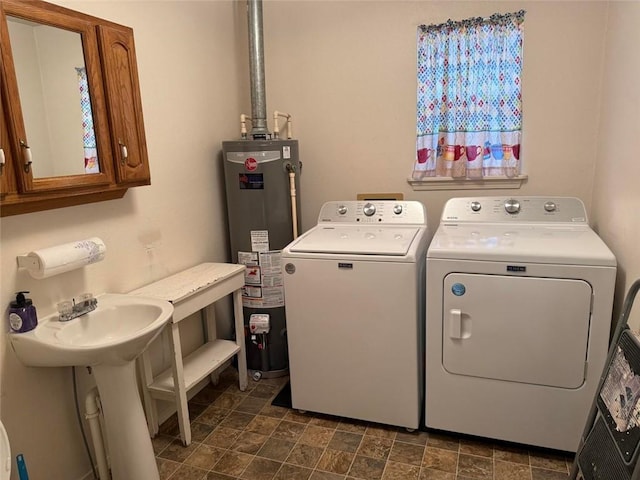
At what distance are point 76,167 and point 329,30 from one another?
1.81 meters

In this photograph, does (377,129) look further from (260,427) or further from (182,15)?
(260,427)

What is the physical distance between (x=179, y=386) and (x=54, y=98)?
136 centimetres

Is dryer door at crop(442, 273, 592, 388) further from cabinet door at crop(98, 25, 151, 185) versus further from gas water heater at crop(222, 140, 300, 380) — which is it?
cabinet door at crop(98, 25, 151, 185)

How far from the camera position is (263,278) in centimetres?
280

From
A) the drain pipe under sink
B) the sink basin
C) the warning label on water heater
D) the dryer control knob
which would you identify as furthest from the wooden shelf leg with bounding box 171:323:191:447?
the dryer control knob

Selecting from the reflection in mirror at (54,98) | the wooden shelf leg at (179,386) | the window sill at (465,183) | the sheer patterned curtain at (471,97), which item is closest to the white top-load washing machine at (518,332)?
the window sill at (465,183)

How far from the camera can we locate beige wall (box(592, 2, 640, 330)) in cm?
183

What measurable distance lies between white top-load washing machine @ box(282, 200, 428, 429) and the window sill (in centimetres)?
49

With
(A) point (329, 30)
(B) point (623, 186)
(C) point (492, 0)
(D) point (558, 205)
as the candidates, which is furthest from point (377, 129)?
(B) point (623, 186)

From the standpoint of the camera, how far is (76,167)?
1.81m

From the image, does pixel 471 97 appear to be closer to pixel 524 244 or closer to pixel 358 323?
pixel 524 244

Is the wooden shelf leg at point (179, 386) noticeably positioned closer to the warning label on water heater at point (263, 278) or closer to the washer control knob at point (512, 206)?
the warning label on water heater at point (263, 278)

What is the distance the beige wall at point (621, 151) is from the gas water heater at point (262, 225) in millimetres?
1646

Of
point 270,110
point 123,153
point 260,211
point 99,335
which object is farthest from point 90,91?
point 270,110
